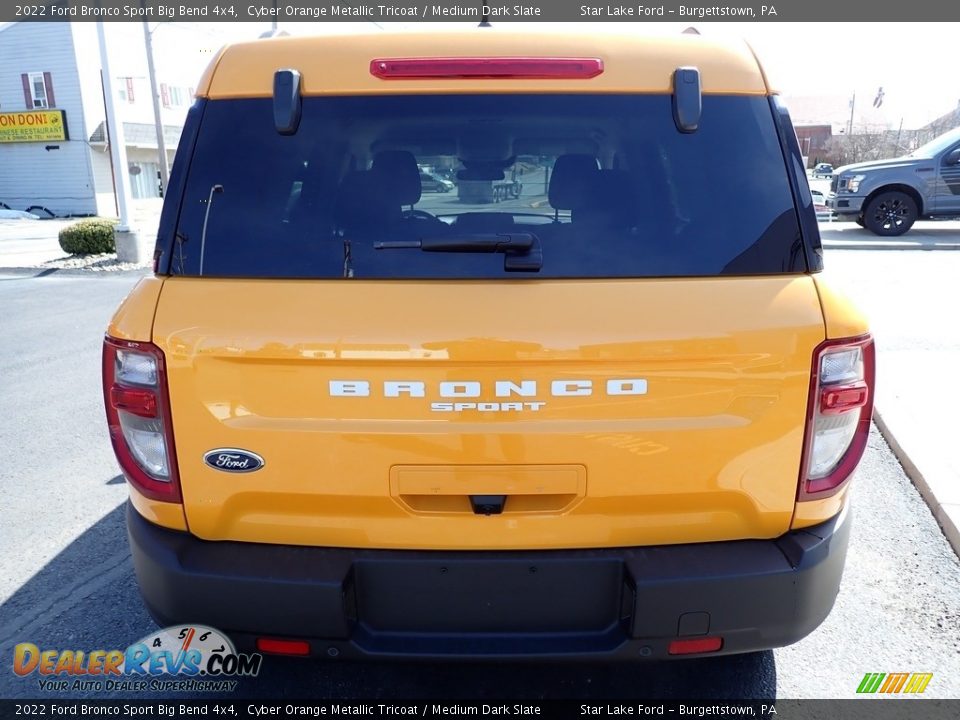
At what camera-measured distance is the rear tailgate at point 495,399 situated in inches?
72.8

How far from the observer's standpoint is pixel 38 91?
32.2 meters

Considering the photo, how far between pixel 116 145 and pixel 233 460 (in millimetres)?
13915

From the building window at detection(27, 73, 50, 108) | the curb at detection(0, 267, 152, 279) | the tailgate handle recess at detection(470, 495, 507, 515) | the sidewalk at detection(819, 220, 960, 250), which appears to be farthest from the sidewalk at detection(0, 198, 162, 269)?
the sidewalk at detection(819, 220, 960, 250)

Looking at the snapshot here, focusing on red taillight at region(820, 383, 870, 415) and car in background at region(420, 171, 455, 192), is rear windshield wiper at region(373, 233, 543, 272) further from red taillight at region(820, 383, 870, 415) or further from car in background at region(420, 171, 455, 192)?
red taillight at region(820, 383, 870, 415)

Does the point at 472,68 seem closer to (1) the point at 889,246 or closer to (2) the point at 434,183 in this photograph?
(2) the point at 434,183

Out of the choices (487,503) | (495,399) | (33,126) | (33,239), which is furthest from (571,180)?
(33,126)

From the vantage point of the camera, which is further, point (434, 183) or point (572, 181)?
point (434, 183)

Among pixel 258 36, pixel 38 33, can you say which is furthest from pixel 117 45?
pixel 258 36

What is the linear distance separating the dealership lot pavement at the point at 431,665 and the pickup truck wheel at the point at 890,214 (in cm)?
1065

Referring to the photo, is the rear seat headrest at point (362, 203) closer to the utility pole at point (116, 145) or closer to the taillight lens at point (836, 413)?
the taillight lens at point (836, 413)

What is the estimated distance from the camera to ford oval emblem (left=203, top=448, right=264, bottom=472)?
1.93 m

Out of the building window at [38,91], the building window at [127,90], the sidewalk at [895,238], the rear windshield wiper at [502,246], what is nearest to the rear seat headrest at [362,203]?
the rear windshield wiper at [502,246]

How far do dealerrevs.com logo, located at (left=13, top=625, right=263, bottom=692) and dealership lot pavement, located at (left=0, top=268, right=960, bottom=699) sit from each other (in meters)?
0.05

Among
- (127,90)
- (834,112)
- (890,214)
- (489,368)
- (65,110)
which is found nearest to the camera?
(489,368)
